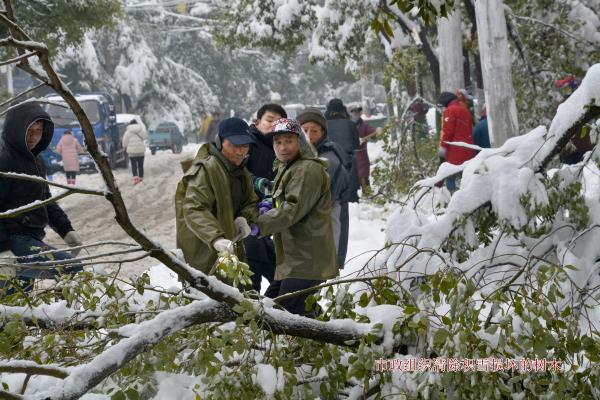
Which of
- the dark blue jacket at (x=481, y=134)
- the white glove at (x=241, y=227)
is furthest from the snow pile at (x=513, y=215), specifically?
the dark blue jacket at (x=481, y=134)

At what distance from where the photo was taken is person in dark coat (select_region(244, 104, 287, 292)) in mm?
5934

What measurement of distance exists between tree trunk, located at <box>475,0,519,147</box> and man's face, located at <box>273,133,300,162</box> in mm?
5086

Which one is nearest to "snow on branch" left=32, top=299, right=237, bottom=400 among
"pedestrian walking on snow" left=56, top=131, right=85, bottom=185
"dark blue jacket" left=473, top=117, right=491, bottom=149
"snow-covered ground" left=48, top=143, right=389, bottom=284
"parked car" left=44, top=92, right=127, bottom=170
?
"snow-covered ground" left=48, top=143, right=389, bottom=284

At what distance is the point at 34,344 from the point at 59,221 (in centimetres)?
293

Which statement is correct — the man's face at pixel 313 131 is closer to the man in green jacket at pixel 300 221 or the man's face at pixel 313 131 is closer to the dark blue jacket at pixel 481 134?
the man in green jacket at pixel 300 221

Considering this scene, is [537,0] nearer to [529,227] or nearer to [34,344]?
[529,227]

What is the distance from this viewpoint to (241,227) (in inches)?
194

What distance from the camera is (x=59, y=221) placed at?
6102 millimetres

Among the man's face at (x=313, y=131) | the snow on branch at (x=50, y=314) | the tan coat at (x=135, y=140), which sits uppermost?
the man's face at (x=313, y=131)

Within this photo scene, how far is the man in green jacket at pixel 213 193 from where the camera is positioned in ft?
15.2

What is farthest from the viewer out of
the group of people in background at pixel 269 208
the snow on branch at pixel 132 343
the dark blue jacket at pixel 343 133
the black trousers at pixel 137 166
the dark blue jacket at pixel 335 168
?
the black trousers at pixel 137 166

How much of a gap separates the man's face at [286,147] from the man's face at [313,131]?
4.45 ft

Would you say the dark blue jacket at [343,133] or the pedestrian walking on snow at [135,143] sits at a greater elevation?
the dark blue jacket at [343,133]

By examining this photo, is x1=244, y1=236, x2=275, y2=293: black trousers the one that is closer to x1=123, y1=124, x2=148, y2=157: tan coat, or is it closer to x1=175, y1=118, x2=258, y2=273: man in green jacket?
x1=175, y1=118, x2=258, y2=273: man in green jacket
